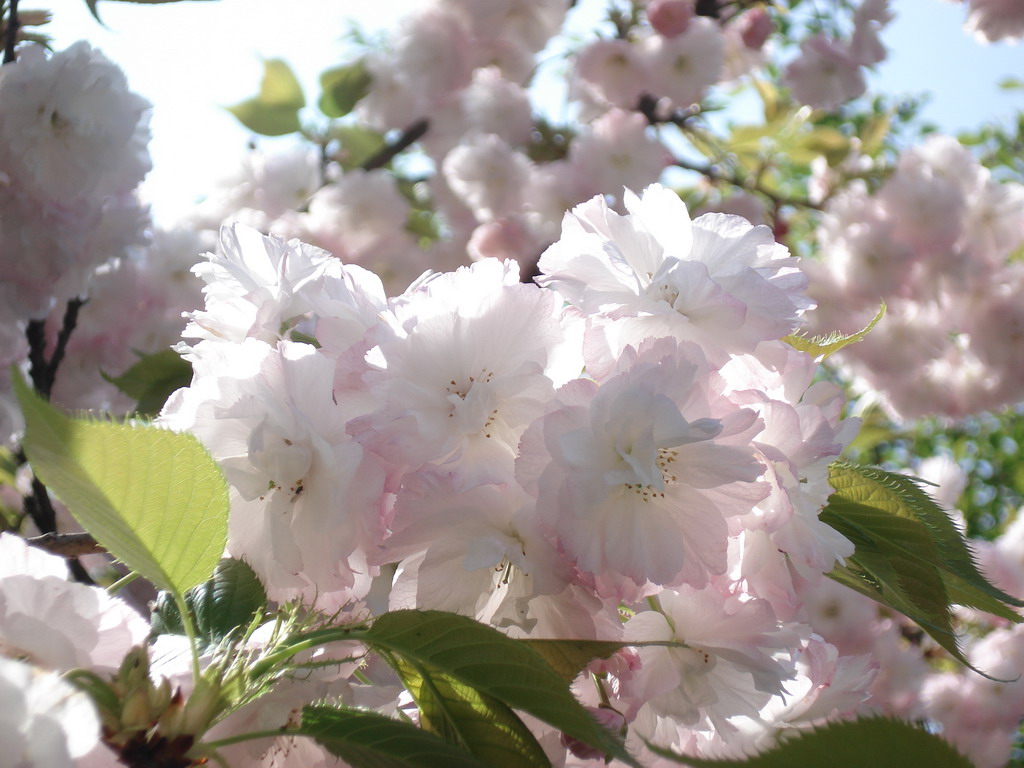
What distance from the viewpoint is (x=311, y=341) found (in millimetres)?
596

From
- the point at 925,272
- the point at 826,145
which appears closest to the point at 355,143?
the point at 826,145

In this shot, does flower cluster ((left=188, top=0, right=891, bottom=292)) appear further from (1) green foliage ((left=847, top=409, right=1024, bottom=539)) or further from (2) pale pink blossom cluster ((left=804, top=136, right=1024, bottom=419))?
(1) green foliage ((left=847, top=409, right=1024, bottom=539))

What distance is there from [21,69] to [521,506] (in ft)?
2.44

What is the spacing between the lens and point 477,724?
42 cm

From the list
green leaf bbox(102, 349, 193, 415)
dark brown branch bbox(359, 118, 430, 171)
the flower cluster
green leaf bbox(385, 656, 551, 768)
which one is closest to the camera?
green leaf bbox(385, 656, 551, 768)

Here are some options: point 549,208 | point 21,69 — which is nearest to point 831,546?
point 21,69

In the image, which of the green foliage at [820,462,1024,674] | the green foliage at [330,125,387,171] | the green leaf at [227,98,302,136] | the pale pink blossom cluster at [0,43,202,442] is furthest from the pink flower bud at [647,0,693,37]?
the green foliage at [820,462,1024,674]

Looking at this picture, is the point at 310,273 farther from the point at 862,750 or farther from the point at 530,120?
the point at 530,120

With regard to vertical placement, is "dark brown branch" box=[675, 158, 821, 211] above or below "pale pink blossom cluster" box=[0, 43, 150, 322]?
below

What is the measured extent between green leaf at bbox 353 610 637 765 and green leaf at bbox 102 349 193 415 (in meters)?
0.63

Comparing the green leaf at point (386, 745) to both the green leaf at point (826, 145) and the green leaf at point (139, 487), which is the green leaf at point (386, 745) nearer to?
the green leaf at point (139, 487)

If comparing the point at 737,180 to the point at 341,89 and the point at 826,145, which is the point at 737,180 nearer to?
the point at 826,145

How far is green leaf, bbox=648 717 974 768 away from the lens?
0.98ft

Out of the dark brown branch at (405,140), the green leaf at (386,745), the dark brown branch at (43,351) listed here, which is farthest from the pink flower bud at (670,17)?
the green leaf at (386,745)
